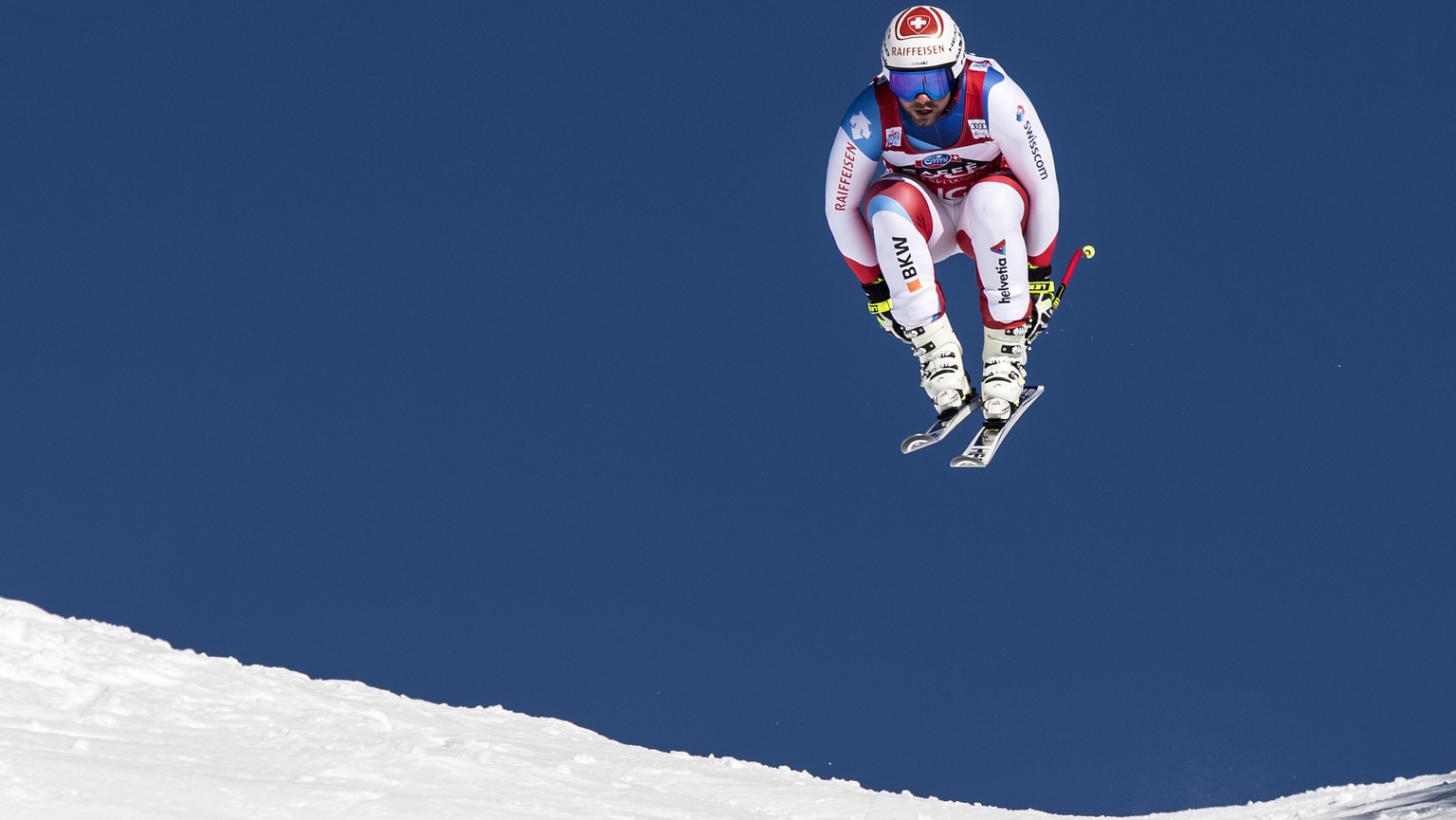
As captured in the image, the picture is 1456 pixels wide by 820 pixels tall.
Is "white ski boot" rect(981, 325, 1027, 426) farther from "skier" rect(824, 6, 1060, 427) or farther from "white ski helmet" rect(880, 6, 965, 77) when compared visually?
"white ski helmet" rect(880, 6, 965, 77)

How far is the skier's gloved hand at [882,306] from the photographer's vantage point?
10867 mm

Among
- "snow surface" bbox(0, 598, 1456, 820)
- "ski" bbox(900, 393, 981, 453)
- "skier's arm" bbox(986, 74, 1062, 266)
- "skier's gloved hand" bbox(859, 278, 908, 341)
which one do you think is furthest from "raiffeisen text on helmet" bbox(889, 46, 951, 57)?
"snow surface" bbox(0, 598, 1456, 820)

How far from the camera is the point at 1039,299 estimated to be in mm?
10969

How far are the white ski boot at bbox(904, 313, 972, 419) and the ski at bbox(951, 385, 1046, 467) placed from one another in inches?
10.1

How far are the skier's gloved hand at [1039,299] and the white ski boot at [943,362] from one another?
48 centimetres

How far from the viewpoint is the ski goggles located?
9.86 m

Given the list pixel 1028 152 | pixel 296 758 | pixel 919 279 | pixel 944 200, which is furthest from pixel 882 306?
pixel 296 758

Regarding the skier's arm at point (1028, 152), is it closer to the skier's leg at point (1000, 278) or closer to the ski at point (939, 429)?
the skier's leg at point (1000, 278)

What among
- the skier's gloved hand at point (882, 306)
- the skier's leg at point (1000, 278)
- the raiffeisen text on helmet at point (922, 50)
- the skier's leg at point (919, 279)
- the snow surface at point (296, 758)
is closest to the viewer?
the snow surface at point (296, 758)

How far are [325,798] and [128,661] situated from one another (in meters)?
2.85

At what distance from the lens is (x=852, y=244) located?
1077 centimetres

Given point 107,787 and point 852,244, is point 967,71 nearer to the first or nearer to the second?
point 852,244

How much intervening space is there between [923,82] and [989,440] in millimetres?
2253

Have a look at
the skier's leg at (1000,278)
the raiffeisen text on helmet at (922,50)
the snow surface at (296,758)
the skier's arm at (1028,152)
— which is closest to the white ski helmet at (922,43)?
the raiffeisen text on helmet at (922,50)
